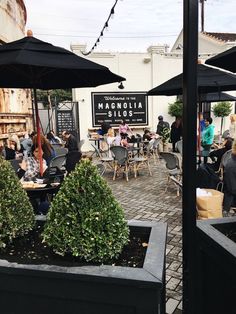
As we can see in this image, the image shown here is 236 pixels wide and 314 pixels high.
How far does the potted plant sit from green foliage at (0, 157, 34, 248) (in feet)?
0.88

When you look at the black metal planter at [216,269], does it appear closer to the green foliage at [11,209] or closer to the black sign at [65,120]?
the green foliage at [11,209]

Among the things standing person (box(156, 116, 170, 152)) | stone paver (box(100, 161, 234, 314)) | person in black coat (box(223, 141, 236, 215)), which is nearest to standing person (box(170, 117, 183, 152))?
standing person (box(156, 116, 170, 152))

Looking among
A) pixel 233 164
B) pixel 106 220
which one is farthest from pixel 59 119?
pixel 106 220

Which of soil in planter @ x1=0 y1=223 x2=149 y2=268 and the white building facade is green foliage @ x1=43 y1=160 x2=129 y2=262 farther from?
the white building facade

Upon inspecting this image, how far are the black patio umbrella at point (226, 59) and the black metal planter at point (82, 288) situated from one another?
5.47 ft

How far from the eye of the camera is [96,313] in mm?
1524

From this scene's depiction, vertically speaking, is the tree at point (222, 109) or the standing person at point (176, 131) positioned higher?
the tree at point (222, 109)

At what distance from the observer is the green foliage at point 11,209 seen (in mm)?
1894

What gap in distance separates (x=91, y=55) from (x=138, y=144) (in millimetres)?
5958

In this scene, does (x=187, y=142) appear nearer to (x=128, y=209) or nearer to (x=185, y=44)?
(x=185, y=44)

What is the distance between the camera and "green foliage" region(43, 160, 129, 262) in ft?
5.48

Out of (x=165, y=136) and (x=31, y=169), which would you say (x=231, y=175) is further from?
(x=165, y=136)

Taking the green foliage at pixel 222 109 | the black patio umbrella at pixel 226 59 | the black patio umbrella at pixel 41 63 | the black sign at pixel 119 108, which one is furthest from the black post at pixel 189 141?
the green foliage at pixel 222 109

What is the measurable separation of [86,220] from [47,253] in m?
0.42
